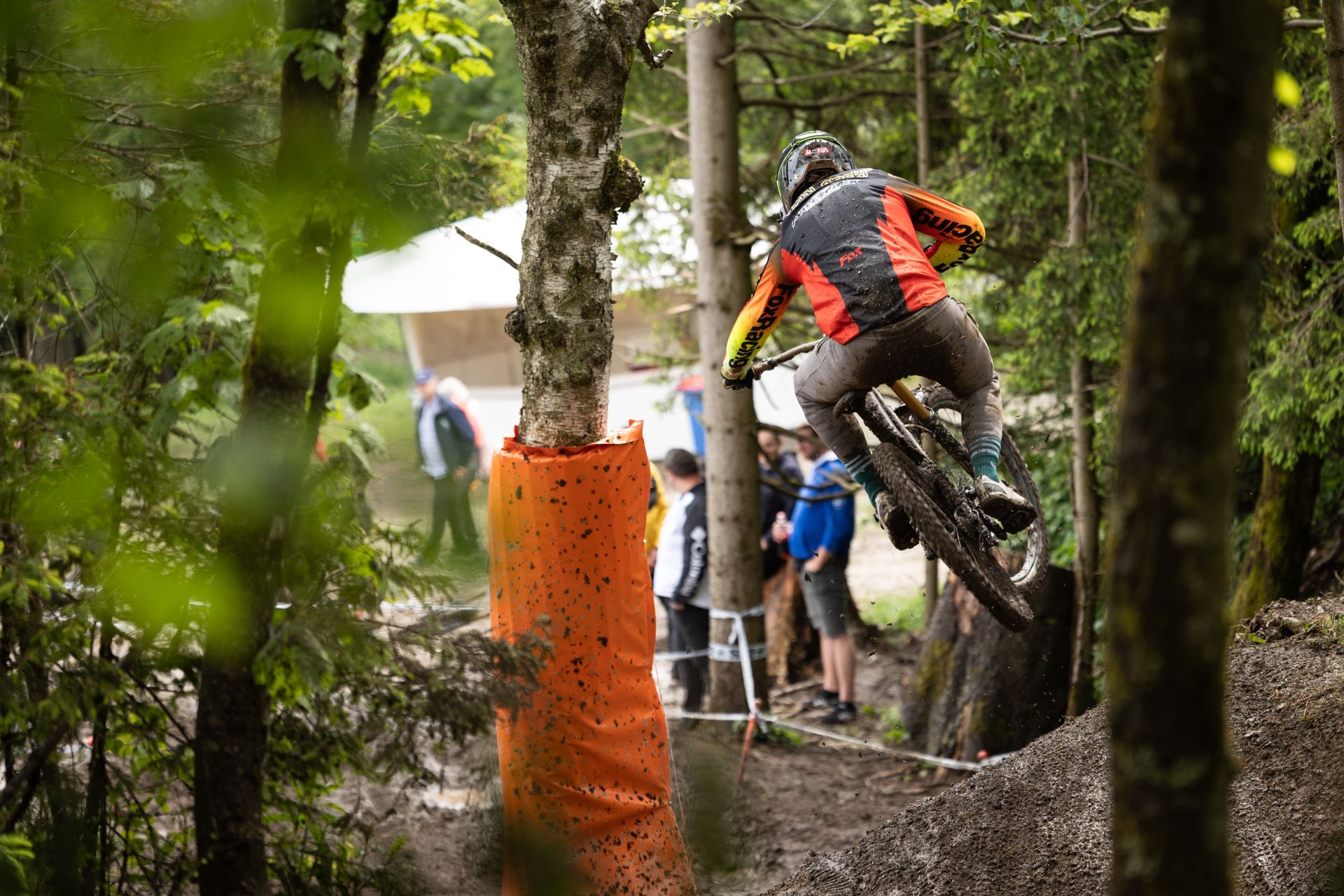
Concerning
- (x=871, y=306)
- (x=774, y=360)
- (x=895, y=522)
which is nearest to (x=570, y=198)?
(x=871, y=306)

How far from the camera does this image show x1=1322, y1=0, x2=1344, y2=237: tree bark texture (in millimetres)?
4438

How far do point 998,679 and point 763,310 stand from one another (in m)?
4.02

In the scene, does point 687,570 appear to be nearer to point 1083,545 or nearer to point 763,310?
point 1083,545

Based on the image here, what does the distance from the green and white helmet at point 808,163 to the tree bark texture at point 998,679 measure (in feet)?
11.7

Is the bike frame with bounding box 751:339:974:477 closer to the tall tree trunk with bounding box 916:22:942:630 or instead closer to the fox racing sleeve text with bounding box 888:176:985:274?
the fox racing sleeve text with bounding box 888:176:985:274

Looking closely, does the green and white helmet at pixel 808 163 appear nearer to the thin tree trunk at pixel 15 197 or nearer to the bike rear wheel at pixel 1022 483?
the bike rear wheel at pixel 1022 483

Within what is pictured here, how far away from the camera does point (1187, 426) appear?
193 centimetres

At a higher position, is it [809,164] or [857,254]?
[809,164]

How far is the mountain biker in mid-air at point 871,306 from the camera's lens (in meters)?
4.79

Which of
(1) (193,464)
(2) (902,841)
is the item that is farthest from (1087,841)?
(1) (193,464)

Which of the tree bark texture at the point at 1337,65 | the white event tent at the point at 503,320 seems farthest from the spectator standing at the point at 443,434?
the tree bark texture at the point at 1337,65

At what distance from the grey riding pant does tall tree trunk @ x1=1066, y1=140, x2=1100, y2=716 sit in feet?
9.67

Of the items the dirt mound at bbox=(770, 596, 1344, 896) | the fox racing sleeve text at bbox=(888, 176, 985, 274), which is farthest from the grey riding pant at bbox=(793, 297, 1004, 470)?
the dirt mound at bbox=(770, 596, 1344, 896)

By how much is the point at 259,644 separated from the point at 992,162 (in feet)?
22.0
